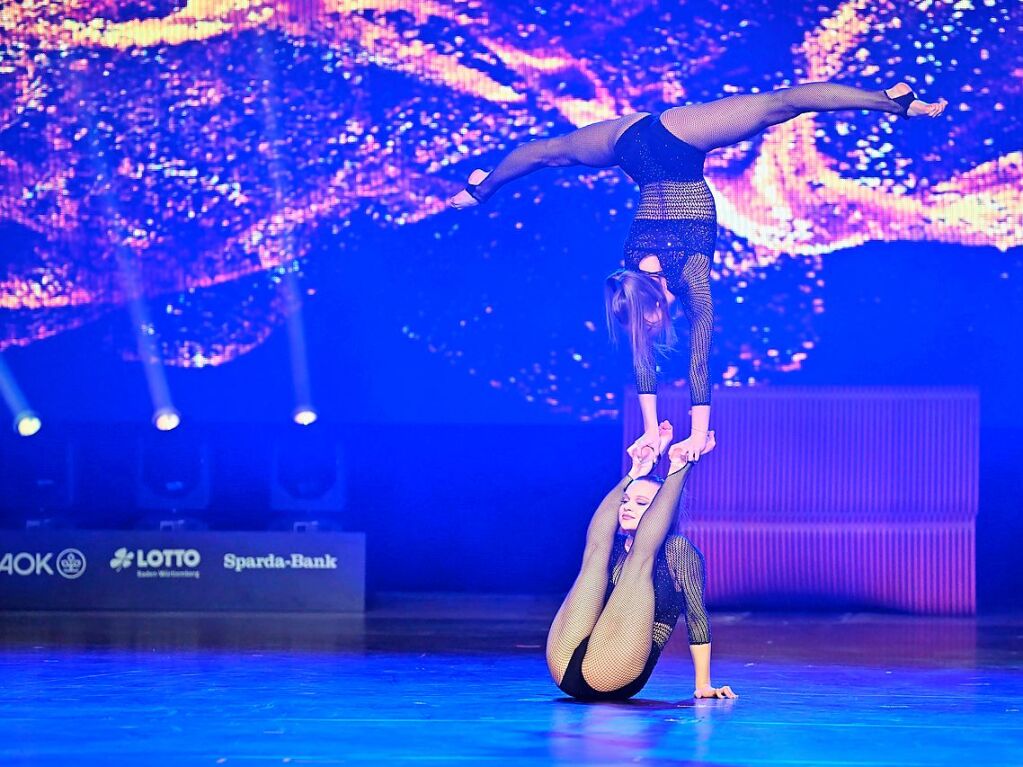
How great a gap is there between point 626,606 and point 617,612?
0.04 meters

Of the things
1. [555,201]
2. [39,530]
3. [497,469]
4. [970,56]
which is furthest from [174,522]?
[970,56]

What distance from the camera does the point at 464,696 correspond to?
556 cm

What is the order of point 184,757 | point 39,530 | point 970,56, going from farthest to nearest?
1. point 39,530
2. point 970,56
3. point 184,757

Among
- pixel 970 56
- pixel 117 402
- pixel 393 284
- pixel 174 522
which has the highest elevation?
pixel 970 56

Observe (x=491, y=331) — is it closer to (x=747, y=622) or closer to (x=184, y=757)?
(x=747, y=622)

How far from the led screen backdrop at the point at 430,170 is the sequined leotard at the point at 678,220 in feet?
9.63

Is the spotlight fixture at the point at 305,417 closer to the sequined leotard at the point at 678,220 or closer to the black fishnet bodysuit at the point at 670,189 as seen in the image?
the black fishnet bodysuit at the point at 670,189

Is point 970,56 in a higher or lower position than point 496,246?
higher

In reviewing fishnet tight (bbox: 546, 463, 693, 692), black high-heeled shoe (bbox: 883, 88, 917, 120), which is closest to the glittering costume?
fishnet tight (bbox: 546, 463, 693, 692)

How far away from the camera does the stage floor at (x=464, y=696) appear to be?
14.3 ft

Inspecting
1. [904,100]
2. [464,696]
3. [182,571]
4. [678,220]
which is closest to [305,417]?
[182,571]

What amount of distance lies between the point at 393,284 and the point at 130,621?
2.25 meters

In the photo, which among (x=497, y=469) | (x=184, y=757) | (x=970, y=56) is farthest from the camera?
(x=497, y=469)

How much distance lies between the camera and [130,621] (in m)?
8.41
